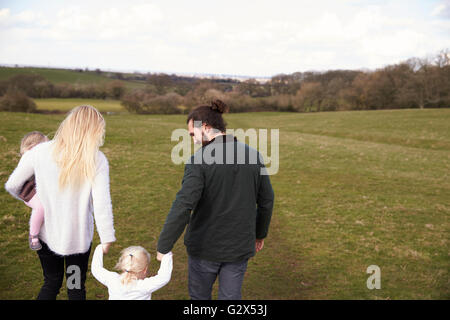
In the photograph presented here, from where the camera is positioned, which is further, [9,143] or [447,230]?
[9,143]

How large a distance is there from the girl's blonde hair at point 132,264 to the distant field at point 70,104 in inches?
2064

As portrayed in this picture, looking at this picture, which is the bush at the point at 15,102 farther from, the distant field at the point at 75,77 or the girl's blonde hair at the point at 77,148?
the girl's blonde hair at the point at 77,148

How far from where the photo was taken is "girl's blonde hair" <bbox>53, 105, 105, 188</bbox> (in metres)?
3.19

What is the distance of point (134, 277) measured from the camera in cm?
330

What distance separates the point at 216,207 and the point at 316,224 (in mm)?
6280

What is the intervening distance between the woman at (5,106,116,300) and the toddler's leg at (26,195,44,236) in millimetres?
66

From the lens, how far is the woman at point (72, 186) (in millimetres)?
3221

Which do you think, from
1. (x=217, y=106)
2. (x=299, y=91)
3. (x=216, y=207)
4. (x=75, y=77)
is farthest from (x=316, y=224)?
(x=75, y=77)

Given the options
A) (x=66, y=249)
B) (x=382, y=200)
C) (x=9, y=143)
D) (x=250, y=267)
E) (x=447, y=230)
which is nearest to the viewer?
(x=66, y=249)

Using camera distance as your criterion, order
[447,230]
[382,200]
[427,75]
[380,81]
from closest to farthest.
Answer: [447,230] < [382,200] < [427,75] < [380,81]
